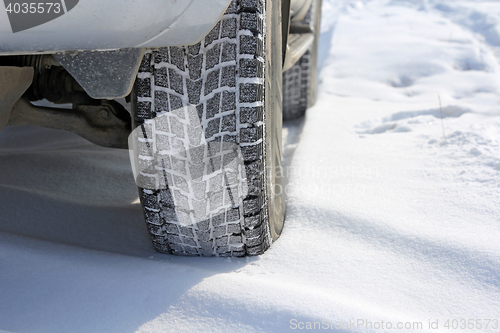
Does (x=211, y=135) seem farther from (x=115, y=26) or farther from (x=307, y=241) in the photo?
(x=307, y=241)

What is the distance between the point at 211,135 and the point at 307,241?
43cm

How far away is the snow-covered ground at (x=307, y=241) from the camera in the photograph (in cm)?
79

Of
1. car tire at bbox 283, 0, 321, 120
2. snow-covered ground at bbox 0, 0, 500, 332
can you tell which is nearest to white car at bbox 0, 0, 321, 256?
snow-covered ground at bbox 0, 0, 500, 332

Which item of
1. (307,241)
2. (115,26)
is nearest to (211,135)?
(115,26)

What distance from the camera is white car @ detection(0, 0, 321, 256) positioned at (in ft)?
2.20

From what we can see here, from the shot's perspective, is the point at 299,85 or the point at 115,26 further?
the point at 299,85

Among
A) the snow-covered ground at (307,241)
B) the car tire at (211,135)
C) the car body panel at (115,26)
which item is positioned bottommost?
the snow-covered ground at (307,241)

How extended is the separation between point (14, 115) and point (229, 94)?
0.70 m

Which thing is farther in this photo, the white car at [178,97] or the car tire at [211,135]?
the car tire at [211,135]
